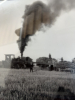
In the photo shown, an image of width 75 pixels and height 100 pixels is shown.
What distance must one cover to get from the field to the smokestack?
A: 338mm

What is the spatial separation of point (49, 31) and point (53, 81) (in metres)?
0.64

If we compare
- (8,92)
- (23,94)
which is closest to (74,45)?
(23,94)

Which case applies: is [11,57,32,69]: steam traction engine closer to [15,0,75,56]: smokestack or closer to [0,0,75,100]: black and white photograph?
[0,0,75,100]: black and white photograph

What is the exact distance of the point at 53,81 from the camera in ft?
5.90

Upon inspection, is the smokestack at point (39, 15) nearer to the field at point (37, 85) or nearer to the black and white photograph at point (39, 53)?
the black and white photograph at point (39, 53)

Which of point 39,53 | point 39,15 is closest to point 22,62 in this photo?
point 39,53

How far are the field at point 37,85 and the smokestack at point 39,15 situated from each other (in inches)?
13.3

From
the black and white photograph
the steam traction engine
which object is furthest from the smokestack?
the steam traction engine

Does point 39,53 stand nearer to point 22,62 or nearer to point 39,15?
point 22,62

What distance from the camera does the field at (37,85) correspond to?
1.75m

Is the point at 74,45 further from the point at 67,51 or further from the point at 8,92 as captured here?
the point at 8,92

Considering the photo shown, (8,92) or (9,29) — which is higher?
(9,29)

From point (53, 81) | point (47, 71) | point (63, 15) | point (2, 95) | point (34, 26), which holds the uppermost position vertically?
point (63, 15)

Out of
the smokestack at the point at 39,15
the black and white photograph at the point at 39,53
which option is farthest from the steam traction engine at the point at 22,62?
the smokestack at the point at 39,15
